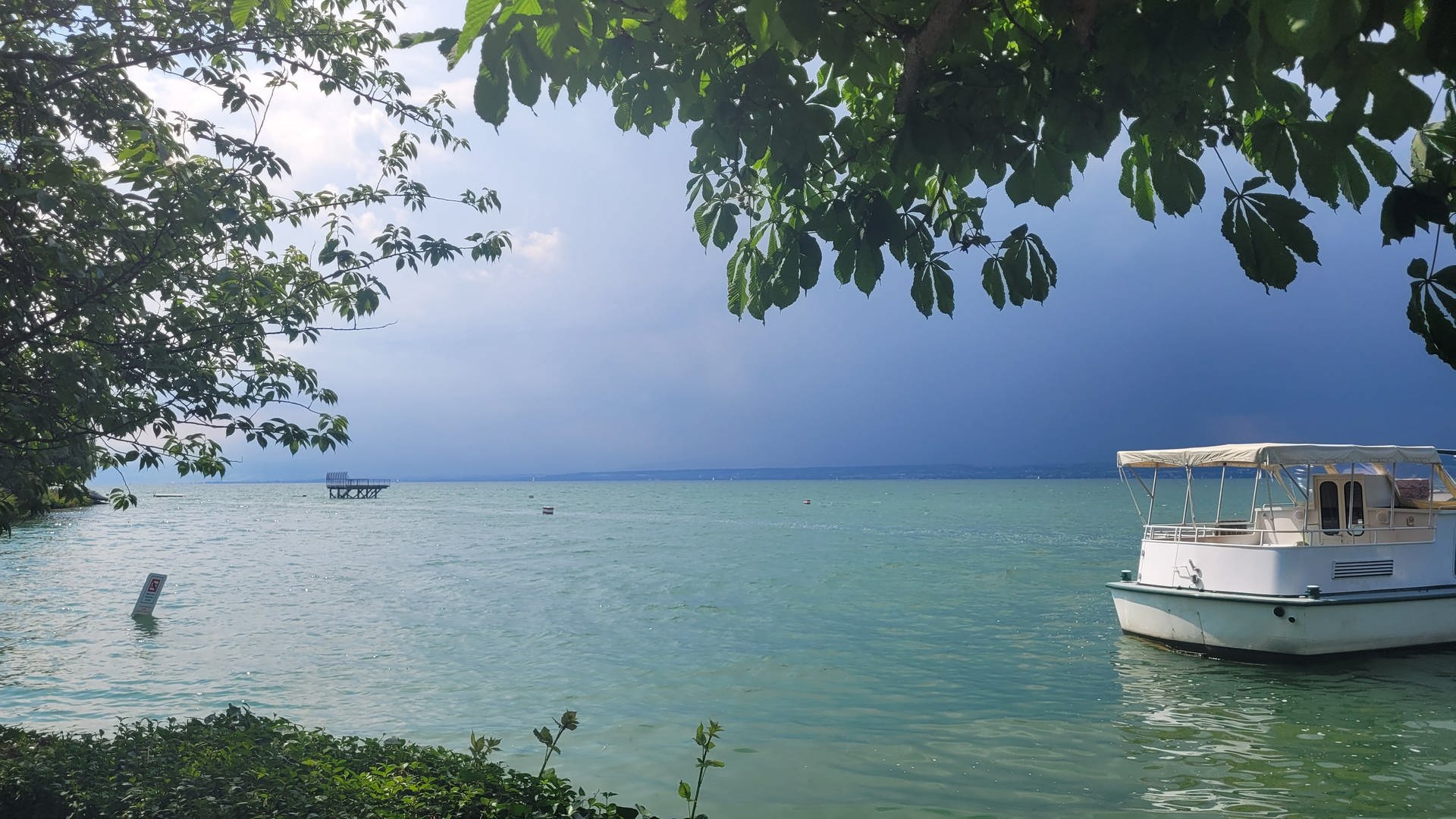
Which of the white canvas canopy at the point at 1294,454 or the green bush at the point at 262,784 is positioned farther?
the white canvas canopy at the point at 1294,454

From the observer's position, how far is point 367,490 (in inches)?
6521

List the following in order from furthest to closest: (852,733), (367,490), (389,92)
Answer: (367,490) < (852,733) < (389,92)

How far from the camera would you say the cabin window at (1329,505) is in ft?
61.2

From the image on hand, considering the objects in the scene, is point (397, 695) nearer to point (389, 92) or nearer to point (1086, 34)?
point (389, 92)

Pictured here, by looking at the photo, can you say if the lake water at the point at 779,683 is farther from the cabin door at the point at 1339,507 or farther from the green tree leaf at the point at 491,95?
the green tree leaf at the point at 491,95

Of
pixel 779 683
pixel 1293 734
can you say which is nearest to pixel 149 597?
pixel 779 683

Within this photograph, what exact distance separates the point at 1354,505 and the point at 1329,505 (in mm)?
456

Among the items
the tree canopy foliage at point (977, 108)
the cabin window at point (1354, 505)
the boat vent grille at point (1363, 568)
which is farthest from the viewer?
the cabin window at point (1354, 505)

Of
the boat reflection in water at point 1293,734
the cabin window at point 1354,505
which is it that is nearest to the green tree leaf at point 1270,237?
the boat reflection in water at point 1293,734

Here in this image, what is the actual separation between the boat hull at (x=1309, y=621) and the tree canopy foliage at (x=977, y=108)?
685 inches

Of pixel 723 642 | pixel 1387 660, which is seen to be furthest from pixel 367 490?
pixel 1387 660

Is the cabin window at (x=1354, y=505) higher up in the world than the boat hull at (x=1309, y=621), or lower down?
higher up

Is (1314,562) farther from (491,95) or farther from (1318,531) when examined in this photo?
(491,95)

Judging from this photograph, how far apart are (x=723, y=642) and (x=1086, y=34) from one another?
21.9 metres
